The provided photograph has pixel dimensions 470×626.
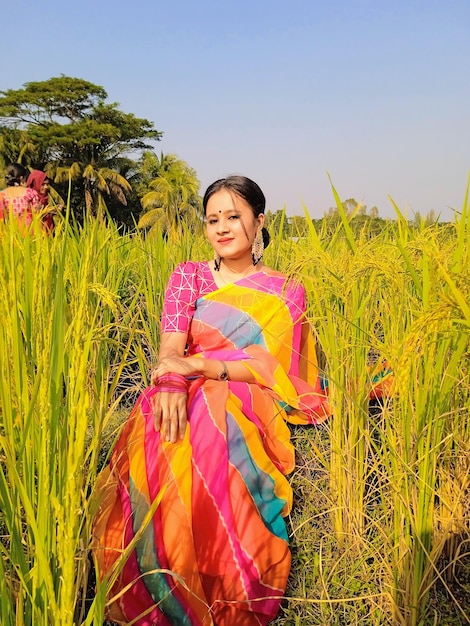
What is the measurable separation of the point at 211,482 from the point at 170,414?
177mm

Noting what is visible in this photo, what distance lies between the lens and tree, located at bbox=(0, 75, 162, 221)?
22.1 m

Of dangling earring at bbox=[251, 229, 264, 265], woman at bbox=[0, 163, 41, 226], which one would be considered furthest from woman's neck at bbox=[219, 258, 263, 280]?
woman at bbox=[0, 163, 41, 226]

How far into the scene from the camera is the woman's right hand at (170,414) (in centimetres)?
119

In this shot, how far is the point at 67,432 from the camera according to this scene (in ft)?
2.38

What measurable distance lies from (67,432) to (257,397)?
2.42 ft

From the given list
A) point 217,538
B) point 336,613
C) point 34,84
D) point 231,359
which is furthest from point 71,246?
point 34,84

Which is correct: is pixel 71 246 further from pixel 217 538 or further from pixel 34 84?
pixel 34 84

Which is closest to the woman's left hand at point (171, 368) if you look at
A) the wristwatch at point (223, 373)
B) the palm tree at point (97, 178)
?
the wristwatch at point (223, 373)

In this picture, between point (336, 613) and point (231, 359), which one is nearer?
point (336, 613)

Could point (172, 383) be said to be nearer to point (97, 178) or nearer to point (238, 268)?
point (238, 268)

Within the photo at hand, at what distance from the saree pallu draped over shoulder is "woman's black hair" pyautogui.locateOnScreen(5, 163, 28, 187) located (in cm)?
293

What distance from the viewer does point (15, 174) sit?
3654mm

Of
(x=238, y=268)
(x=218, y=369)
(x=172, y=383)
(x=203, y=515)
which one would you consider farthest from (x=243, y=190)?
(x=203, y=515)

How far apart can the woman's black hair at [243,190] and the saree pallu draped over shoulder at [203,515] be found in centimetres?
55
